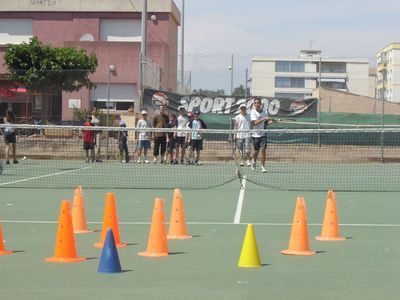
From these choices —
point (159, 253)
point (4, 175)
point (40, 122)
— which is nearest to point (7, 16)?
point (40, 122)

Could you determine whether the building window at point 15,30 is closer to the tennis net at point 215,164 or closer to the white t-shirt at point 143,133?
the tennis net at point 215,164

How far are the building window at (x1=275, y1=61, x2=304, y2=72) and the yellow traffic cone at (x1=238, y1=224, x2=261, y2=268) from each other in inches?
4586

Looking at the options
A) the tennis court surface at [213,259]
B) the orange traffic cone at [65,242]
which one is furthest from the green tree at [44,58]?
the orange traffic cone at [65,242]

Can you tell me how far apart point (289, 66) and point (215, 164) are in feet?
331

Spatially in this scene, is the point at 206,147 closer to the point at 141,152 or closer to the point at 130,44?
the point at 141,152

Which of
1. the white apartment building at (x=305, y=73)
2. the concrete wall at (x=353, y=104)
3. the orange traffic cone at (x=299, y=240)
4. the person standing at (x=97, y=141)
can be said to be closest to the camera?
the orange traffic cone at (x=299, y=240)

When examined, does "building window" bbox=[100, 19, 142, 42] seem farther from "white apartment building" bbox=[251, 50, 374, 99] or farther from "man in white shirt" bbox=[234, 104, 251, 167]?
"white apartment building" bbox=[251, 50, 374, 99]

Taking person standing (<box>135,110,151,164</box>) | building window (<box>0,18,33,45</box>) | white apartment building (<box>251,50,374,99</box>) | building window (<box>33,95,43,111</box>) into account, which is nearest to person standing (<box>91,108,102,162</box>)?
person standing (<box>135,110,151,164</box>)

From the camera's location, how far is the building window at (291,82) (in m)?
118

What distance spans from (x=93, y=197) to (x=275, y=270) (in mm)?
7308

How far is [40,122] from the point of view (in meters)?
27.5

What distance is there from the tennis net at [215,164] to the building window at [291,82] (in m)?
90.9

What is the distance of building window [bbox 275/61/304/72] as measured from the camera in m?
123

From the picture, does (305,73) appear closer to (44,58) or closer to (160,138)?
(44,58)
